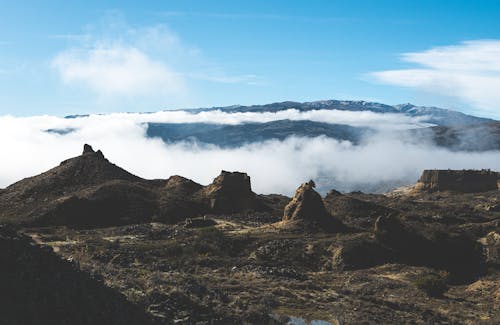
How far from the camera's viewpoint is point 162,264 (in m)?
39.3

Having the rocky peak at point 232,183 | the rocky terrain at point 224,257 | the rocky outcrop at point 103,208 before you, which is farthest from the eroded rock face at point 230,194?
the rocky outcrop at point 103,208

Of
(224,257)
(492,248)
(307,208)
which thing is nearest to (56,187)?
(307,208)

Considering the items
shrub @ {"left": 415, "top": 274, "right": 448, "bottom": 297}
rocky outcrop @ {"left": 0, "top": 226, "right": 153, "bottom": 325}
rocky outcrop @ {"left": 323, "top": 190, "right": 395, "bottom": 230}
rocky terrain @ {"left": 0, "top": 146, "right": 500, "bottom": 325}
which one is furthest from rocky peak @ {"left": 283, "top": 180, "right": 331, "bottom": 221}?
rocky outcrop @ {"left": 0, "top": 226, "right": 153, "bottom": 325}

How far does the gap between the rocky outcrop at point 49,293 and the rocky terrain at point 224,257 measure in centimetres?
5

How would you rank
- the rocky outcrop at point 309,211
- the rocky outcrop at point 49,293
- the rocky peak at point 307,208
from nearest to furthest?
the rocky outcrop at point 49,293, the rocky outcrop at point 309,211, the rocky peak at point 307,208

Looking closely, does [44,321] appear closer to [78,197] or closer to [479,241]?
[479,241]

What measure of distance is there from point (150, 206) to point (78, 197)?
403 inches

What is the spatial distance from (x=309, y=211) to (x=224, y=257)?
16717 millimetres

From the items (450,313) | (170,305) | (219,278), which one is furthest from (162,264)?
(450,313)

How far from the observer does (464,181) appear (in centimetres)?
13750

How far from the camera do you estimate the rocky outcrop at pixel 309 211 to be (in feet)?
194

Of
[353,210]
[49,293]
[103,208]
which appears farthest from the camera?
[353,210]

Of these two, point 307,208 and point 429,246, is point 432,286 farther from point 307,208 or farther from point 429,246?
point 307,208

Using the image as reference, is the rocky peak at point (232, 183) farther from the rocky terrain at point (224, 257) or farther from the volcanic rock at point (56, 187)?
the volcanic rock at point (56, 187)
